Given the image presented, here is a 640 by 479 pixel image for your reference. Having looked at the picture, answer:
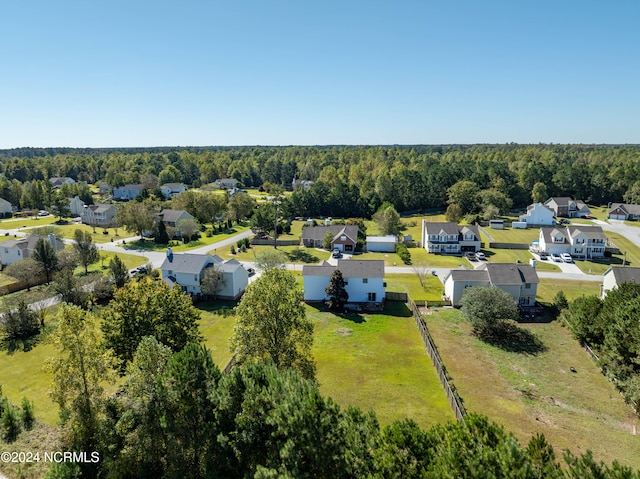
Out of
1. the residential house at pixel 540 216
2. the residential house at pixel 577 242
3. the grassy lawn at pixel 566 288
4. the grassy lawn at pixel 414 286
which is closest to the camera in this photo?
the grassy lawn at pixel 566 288

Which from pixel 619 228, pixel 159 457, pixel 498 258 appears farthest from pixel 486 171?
pixel 159 457

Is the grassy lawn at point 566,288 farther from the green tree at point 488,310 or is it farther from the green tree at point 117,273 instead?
the green tree at point 117,273

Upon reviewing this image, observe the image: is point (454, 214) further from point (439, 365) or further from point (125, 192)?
point (125, 192)

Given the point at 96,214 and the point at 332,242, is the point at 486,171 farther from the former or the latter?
the point at 96,214

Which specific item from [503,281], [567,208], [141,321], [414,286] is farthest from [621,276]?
[567,208]

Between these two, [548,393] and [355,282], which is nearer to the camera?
[548,393]

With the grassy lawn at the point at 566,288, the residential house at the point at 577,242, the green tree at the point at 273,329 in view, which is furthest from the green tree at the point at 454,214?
the green tree at the point at 273,329
